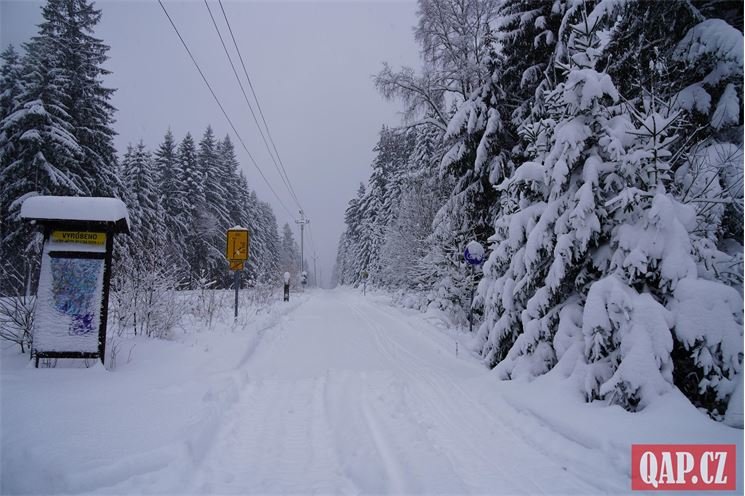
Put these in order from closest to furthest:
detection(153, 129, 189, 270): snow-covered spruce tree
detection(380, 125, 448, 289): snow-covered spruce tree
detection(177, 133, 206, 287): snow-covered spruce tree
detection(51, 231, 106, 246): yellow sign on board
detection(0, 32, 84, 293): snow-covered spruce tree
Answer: detection(51, 231, 106, 246): yellow sign on board, detection(0, 32, 84, 293): snow-covered spruce tree, detection(380, 125, 448, 289): snow-covered spruce tree, detection(153, 129, 189, 270): snow-covered spruce tree, detection(177, 133, 206, 287): snow-covered spruce tree

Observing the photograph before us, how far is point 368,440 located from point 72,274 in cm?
559

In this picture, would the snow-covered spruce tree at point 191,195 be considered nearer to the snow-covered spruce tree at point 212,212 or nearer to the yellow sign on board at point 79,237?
the snow-covered spruce tree at point 212,212

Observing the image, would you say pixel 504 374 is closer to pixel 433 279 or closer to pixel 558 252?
pixel 558 252

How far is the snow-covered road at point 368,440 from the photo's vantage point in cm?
307

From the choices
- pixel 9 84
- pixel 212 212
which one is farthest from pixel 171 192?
pixel 9 84

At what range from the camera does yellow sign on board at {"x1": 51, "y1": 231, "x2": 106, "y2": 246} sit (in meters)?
5.74

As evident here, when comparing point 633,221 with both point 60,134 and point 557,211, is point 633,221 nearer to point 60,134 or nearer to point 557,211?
point 557,211

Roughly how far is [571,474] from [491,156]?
9630 millimetres

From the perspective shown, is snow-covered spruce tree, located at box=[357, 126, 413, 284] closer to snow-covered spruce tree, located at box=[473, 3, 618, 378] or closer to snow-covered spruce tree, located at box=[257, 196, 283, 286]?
snow-covered spruce tree, located at box=[257, 196, 283, 286]

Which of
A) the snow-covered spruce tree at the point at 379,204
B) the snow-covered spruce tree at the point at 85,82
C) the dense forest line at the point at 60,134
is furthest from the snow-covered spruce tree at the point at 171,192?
the snow-covered spruce tree at the point at 379,204

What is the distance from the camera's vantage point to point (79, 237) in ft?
19.1

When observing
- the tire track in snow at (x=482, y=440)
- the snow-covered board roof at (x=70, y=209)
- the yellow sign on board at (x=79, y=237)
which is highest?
the snow-covered board roof at (x=70, y=209)

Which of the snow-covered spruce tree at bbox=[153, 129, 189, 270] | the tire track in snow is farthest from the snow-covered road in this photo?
the snow-covered spruce tree at bbox=[153, 129, 189, 270]

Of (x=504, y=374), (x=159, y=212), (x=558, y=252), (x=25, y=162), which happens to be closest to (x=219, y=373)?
(x=504, y=374)
